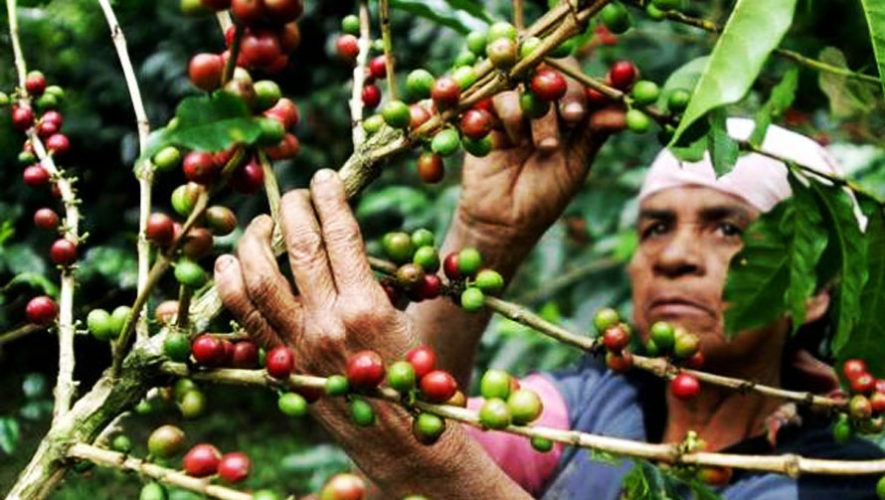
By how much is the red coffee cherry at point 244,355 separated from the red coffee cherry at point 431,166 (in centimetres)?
33

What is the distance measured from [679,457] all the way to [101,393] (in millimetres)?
646

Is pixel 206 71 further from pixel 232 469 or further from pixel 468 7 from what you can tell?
pixel 468 7

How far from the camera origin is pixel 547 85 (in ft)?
4.24

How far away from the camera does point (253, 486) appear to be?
599 cm

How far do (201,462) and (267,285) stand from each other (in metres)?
0.30

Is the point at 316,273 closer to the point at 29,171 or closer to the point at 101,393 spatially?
the point at 101,393

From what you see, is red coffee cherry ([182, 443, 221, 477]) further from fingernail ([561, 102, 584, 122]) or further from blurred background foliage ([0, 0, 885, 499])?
fingernail ([561, 102, 584, 122])

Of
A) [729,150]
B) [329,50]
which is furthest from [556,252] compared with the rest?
[729,150]

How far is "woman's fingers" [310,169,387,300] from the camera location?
1.28m

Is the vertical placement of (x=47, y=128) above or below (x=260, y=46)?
below

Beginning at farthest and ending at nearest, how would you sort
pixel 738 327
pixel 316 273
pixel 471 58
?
1. pixel 738 327
2. pixel 471 58
3. pixel 316 273

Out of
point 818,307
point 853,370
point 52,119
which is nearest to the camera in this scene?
point 52,119

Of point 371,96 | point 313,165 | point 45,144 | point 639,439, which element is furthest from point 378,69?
point 313,165

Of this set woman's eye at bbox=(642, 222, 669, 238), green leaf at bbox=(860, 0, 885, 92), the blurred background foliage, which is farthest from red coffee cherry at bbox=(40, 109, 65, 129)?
woman's eye at bbox=(642, 222, 669, 238)
